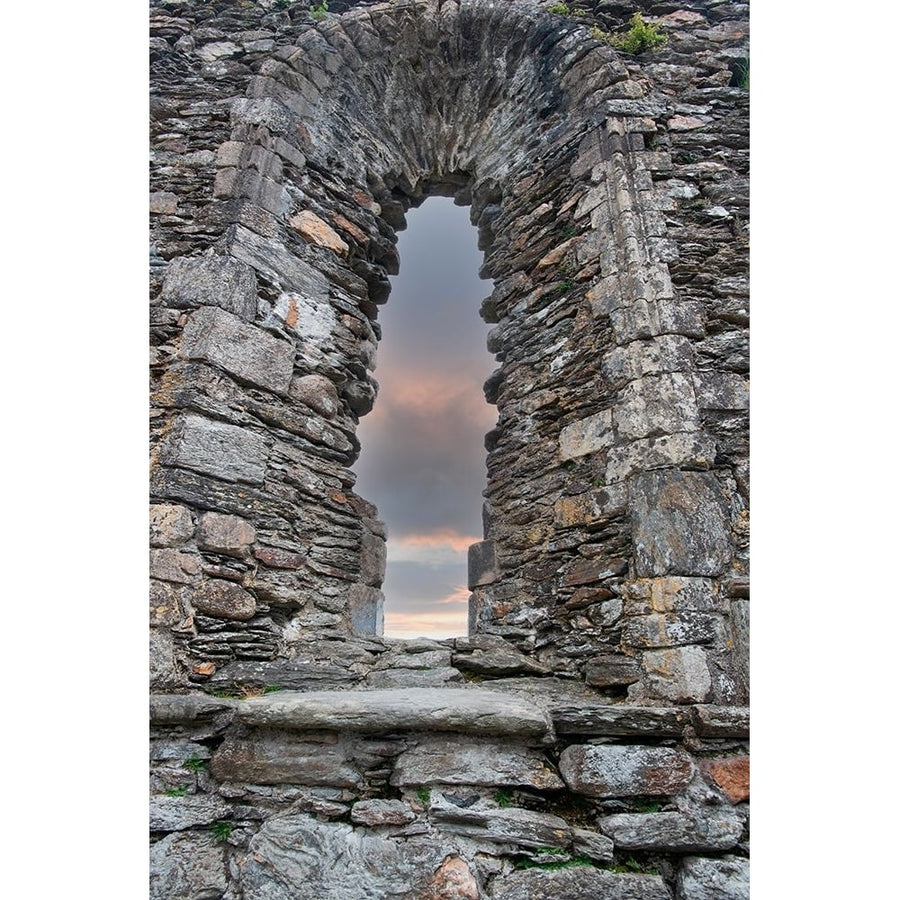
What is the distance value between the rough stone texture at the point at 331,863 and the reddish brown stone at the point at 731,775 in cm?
103

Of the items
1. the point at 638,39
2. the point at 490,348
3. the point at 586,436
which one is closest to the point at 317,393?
the point at 490,348

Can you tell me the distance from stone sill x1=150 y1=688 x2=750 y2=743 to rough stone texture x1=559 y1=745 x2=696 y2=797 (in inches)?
2.6

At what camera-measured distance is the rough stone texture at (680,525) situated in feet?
8.64

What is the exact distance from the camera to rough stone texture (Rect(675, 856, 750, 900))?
2055 millimetres

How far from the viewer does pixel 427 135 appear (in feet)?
16.0

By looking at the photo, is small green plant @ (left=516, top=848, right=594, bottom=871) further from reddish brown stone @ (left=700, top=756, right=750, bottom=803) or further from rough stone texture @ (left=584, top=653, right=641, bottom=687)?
rough stone texture @ (left=584, top=653, right=641, bottom=687)

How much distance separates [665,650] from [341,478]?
2149 mm

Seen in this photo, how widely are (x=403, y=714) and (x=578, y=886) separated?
83 centimetres

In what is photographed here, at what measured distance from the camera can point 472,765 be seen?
2254mm

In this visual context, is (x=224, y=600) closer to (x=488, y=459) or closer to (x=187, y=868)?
(x=187, y=868)

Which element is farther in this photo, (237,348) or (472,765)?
(237,348)

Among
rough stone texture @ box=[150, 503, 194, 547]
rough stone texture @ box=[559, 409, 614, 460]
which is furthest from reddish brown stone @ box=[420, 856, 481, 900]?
rough stone texture @ box=[559, 409, 614, 460]

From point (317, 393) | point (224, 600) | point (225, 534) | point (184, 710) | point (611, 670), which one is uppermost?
point (317, 393)

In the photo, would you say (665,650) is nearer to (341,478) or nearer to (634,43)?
(341,478)
